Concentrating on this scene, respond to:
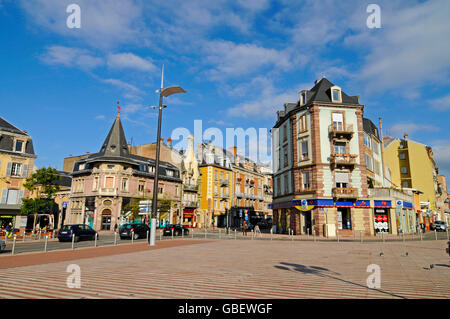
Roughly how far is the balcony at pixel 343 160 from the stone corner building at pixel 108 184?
26.8m

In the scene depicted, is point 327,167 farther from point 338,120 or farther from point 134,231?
point 134,231

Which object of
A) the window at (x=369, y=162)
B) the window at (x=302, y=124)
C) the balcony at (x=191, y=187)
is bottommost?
the balcony at (x=191, y=187)

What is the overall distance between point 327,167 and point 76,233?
23311mm

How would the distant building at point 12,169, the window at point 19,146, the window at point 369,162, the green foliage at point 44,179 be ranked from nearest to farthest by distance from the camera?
the green foliage at point 44,179 < the window at point 369,162 < the distant building at point 12,169 < the window at point 19,146

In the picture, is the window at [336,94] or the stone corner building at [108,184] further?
the stone corner building at [108,184]

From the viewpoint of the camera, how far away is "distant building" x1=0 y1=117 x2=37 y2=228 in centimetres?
Answer: 3616

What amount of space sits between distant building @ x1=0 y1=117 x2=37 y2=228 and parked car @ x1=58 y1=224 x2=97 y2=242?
56.7 ft

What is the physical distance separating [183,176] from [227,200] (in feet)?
34.9

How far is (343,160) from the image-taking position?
30281 mm

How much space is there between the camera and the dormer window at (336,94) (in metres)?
32.1

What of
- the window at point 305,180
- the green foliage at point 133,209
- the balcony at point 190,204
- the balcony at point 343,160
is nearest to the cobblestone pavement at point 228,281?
the balcony at point 343,160

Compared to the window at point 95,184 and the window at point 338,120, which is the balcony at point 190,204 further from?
the window at point 338,120
